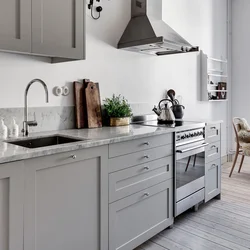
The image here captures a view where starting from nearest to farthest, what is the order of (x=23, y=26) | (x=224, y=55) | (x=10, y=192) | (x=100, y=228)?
(x=10, y=192) → (x=23, y=26) → (x=100, y=228) → (x=224, y=55)

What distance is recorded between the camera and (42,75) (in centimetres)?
234

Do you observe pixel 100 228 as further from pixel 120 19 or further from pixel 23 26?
pixel 120 19

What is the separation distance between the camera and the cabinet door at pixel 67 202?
1542 mm

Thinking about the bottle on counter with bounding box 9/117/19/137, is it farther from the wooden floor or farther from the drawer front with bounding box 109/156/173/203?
the wooden floor

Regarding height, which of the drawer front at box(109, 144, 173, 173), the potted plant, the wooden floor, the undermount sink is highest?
the potted plant

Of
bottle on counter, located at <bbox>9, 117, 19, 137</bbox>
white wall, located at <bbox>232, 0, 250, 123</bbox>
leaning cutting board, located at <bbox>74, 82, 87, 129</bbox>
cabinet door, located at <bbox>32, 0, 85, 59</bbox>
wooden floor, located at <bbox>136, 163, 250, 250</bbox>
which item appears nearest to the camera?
cabinet door, located at <bbox>32, 0, 85, 59</bbox>

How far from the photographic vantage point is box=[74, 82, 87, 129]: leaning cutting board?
2562 millimetres

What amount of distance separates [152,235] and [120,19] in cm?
218

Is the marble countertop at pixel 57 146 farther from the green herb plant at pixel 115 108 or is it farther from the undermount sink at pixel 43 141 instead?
the green herb plant at pixel 115 108

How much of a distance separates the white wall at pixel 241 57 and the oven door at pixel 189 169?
102 inches

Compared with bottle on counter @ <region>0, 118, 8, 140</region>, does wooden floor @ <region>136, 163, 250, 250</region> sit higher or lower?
lower

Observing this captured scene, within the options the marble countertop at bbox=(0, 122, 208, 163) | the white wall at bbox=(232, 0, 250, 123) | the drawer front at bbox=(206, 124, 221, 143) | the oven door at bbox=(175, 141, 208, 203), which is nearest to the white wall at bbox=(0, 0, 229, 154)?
the white wall at bbox=(232, 0, 250, 123)

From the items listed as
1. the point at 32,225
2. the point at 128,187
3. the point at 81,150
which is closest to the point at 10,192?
the point at 32,225

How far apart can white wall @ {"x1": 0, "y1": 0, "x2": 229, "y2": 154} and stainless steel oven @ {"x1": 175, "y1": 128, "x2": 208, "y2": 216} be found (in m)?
0.80
